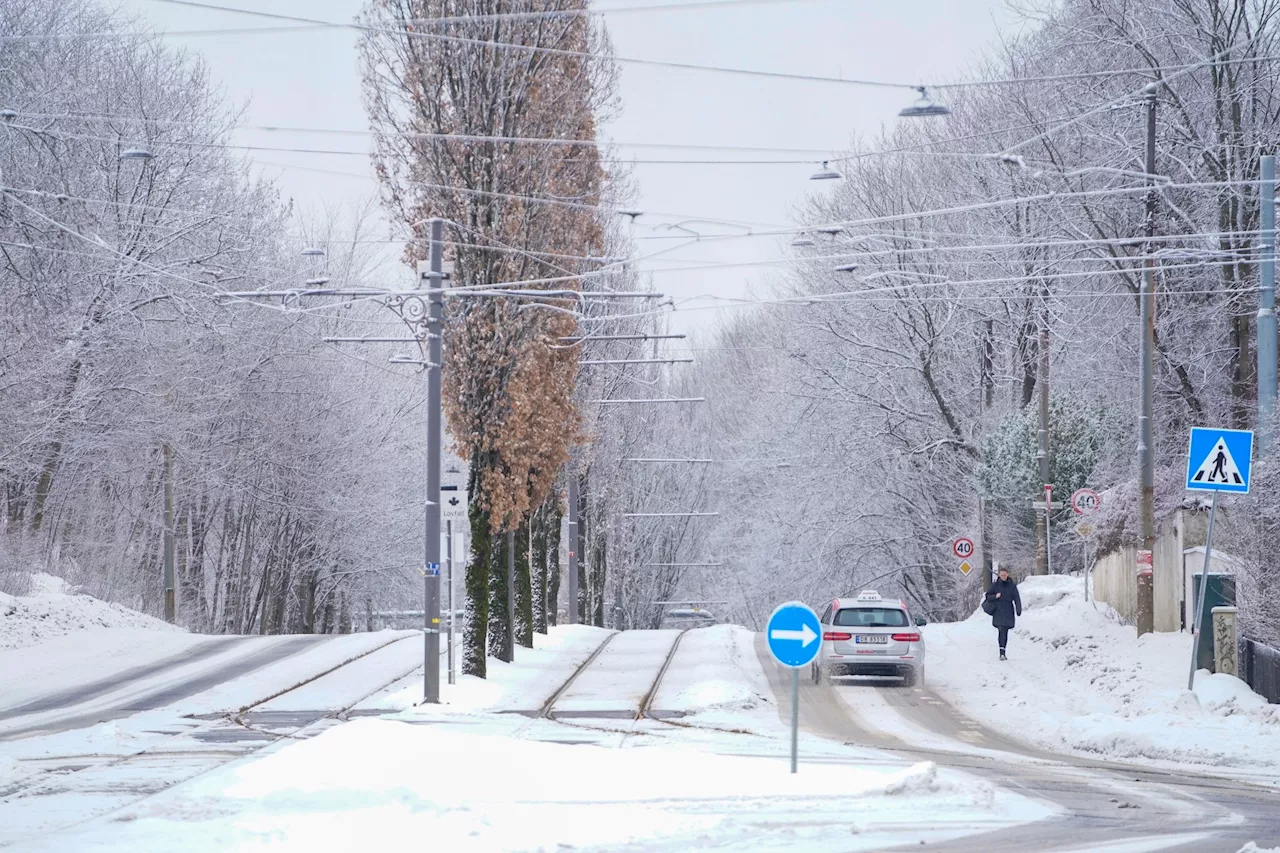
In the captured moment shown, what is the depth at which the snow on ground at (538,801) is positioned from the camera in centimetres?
1238

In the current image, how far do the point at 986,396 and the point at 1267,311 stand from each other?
2585cm

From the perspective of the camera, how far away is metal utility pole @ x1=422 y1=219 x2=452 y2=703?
2503 cm

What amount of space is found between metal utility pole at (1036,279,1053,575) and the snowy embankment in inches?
134

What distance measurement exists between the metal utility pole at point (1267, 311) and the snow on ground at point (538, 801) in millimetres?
9231

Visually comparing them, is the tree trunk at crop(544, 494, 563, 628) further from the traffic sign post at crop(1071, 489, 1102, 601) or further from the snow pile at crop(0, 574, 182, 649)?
the traffic sign post at crop(1071, 489, 1102, 601)

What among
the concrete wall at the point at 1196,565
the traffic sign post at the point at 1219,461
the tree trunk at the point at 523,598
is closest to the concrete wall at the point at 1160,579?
the concrete wall at the point at 1196,565

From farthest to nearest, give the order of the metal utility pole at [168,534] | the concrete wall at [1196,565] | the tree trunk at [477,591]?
the metal utility pole at [168,534] → the tree trunk at [477,591] → the concrete wall at [1196,565]

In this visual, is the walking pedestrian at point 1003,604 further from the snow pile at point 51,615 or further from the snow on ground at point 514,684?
the snow pile at point 51,615

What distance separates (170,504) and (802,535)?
21.9m

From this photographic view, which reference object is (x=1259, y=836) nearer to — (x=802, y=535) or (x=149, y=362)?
(x=149, y=362)

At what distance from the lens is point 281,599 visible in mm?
59875

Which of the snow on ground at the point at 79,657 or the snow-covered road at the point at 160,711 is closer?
the snow-covered road at the point at 160,711

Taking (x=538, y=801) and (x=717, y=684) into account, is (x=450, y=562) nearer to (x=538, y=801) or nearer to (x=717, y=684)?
(x=717, y=684)

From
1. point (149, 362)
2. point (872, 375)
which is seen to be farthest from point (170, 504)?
point (872, 375)
